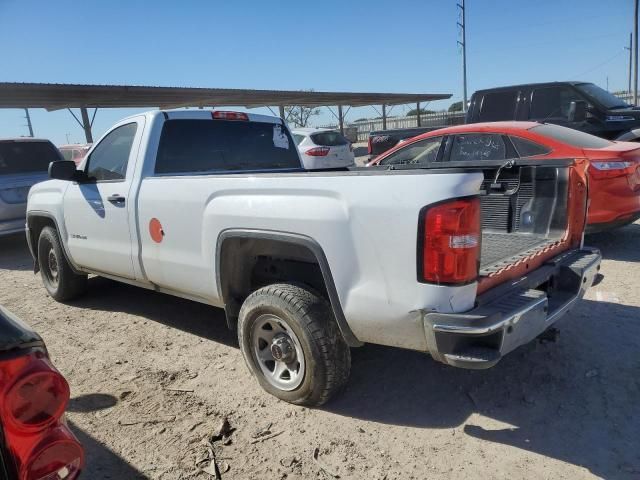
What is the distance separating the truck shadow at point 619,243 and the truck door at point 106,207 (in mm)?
5290

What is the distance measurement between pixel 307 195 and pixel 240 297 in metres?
1.08

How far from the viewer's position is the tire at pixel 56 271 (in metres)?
5.05

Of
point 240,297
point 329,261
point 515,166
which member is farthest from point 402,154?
point 329,261

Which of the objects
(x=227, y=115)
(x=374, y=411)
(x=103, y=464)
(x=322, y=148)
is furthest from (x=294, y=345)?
(x=322, y=148)

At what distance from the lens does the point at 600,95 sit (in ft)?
26.8

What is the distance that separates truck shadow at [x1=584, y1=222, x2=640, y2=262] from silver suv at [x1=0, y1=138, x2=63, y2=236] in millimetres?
8736

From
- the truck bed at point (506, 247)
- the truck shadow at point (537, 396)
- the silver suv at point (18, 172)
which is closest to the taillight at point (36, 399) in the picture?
the truck shadow at point (537, 396)

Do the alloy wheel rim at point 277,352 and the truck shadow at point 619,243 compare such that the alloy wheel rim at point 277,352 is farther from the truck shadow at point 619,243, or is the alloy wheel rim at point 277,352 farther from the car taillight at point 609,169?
the truck shadow at point 619,243

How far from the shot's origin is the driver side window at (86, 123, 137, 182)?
413cm

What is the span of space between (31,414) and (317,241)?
61.4 inches

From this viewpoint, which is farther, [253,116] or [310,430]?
[253,116]

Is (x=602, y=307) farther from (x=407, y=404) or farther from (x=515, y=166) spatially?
(x=407, y=404)

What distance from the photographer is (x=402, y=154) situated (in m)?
6.96

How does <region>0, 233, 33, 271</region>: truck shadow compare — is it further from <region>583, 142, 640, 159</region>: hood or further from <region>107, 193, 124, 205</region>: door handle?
<region>583, 142, 640, 159</region>: hood
